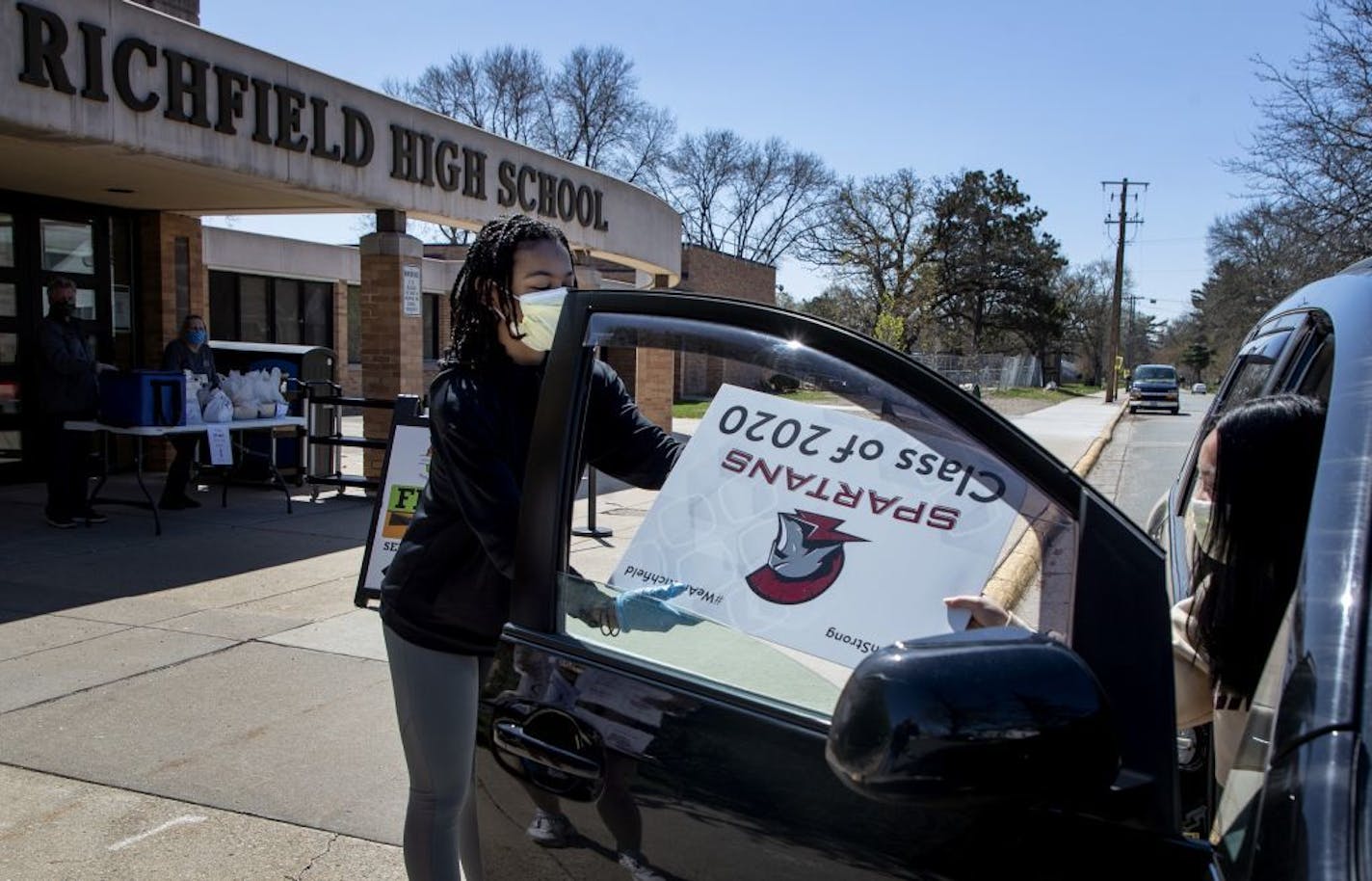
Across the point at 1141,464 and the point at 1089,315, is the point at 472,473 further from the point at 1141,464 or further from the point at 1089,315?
the point at 1089,315

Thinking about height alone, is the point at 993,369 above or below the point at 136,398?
below

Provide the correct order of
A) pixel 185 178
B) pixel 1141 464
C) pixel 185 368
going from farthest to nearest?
pixel 1141 464
pixel 185 368
pixel 185 178

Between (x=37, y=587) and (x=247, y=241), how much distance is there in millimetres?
16103

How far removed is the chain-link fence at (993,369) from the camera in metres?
48.1

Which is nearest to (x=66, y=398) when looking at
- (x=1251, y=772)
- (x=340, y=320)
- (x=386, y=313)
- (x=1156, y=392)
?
(x=386, y=313)

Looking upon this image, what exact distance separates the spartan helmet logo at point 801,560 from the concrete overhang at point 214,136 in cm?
723

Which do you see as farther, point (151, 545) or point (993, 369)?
point (993, 369)

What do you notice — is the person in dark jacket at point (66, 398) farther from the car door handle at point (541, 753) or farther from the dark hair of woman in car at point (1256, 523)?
the dark hair of woman in car at point (1256, 523)

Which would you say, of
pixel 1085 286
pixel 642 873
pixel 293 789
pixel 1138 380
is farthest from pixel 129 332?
pixel 1085 286

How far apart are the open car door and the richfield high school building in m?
6.92

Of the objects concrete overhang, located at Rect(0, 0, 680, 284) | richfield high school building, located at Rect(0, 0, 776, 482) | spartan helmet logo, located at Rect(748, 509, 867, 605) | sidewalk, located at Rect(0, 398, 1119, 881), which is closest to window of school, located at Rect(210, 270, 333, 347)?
richfield high school building, located at Rect(0, 0, 776, 482)

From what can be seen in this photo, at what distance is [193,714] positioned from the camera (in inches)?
180

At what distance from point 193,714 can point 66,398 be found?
4878 mm

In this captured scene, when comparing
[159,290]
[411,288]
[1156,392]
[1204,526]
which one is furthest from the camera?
[1156,392]
